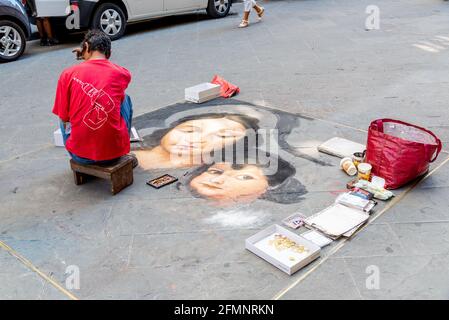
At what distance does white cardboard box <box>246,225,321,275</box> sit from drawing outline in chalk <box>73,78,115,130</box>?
1505mm

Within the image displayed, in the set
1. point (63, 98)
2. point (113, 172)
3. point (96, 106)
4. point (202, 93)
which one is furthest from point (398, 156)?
point (202, 93)

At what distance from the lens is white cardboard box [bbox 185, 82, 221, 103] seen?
5.89m

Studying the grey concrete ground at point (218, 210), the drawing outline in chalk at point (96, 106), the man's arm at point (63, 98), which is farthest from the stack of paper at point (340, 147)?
the man's arm at point (63, 98)

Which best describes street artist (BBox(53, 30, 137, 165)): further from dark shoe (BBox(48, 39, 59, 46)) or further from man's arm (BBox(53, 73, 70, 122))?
dark shoe (BBox(48, 39, 59, 46))

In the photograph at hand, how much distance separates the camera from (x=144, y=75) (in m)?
7.24

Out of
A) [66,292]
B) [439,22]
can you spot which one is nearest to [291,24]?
[439,22]

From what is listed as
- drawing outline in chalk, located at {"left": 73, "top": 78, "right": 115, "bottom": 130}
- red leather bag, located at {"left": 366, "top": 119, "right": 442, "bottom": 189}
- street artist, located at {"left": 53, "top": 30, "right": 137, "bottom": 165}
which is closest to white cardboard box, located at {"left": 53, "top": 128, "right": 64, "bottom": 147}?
street artist, located at {"left": 53, "top": 30, "right": 137, "bottom": 165}

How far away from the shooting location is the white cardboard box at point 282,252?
2.97 metres

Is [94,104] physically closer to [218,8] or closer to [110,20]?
[110,20]

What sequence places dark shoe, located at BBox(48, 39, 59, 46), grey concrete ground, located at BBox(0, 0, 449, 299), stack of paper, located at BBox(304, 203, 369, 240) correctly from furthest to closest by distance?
dark shoe, located at BBox(48, 39, 59, 46) → stack of paper, located at BBox(304, 203, 369, 240) → grey concrete ground, located at BBox(0, 0, 449, 299)

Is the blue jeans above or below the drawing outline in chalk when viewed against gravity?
below

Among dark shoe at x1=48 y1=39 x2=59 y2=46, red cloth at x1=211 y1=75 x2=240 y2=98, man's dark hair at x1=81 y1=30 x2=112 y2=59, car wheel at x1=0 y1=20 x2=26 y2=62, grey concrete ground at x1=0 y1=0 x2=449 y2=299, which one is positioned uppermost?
man's dark hair at x1=81 y1=30 x2=112 y2=59
